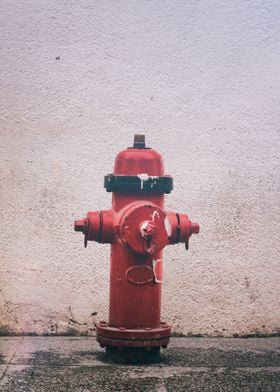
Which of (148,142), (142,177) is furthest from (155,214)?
(148,142)

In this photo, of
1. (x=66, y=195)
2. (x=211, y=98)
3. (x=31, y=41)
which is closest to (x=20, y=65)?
(x=31, y=41)

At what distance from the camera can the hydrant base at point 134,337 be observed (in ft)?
8.86

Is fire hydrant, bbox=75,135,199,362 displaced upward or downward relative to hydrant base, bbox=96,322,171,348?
upward

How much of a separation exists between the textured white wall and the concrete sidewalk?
0.26 metres

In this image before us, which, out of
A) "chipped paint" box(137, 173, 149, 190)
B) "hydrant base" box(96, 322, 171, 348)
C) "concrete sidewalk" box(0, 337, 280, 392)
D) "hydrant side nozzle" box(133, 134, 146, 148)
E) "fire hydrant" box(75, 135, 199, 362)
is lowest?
"concrete sidewalk" box(0, 337, 280, 392)

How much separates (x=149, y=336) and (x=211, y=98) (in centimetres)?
135

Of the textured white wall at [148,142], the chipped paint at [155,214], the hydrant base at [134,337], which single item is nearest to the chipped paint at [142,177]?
the chipped paint at [155,214]

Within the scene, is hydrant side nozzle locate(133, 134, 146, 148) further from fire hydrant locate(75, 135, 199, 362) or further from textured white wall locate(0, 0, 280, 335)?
textured white wall locate(0, 0, 280, 335)

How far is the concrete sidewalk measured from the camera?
Result: 92.0 inches

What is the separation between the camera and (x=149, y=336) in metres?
2.71

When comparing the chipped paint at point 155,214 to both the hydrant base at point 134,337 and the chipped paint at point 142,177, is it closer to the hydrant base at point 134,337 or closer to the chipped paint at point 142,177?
the chipped paint at point 142,177

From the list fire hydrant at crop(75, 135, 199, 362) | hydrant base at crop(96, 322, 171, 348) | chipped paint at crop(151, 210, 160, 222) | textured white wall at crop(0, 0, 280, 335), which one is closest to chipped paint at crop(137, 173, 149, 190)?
fire hydrant at crop(75, 135, 199, 362)

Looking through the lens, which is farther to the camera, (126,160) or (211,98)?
(211,98)

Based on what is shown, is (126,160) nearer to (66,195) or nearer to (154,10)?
(66,195)
